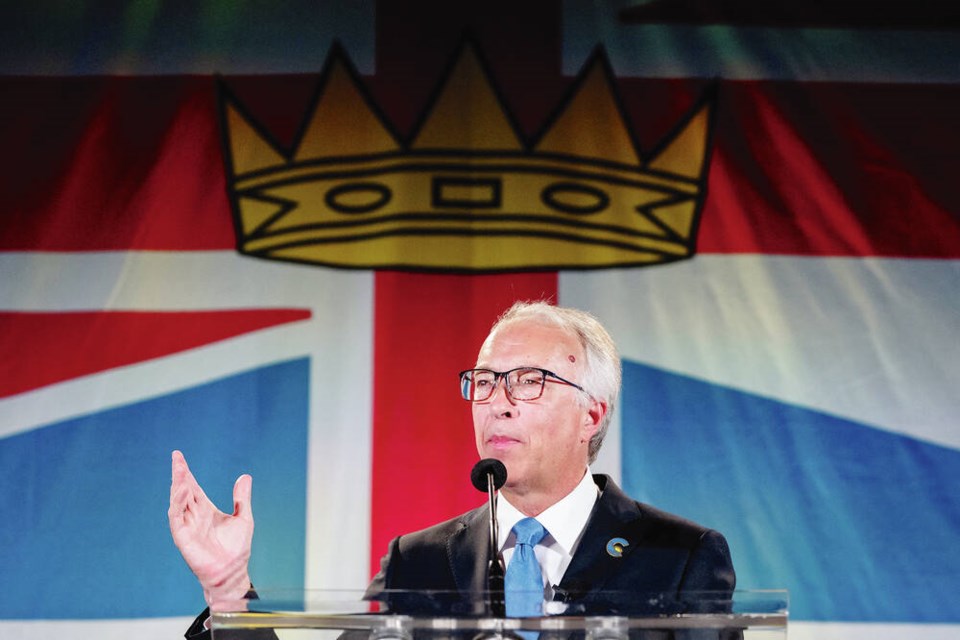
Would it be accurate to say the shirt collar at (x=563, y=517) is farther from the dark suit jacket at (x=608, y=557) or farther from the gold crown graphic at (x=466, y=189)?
the gold crown graphic at (x=466, y=189)

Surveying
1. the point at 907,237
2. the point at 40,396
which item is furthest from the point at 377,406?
the point at 907,237

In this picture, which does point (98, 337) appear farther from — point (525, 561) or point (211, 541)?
point (525, 561)

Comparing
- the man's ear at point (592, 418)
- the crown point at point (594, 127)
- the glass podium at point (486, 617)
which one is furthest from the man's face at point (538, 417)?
the crown point at point (594, 127)

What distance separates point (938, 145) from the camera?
360 cm

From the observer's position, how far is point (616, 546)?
6.89ft

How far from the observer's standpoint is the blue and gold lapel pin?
6.84 ft

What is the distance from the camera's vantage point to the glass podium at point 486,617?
1.51 m

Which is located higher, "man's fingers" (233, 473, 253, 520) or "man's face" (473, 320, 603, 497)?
"man's face" (473, 320, 603, 497)

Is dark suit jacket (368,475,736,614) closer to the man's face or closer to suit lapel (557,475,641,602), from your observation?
suit lapel (557,475,641,602)

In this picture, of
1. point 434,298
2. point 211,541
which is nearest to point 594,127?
point 434,298

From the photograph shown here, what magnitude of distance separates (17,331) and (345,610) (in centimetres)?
230

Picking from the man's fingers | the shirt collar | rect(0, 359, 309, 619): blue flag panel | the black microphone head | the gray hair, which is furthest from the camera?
rect(0, 359, 309, 619): blue flag panel

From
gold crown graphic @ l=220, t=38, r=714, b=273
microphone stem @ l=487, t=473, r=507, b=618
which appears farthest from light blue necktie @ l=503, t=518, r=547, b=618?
gold crown graphic @ l=220, t=38, r=714, b=273

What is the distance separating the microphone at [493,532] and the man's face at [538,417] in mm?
329
